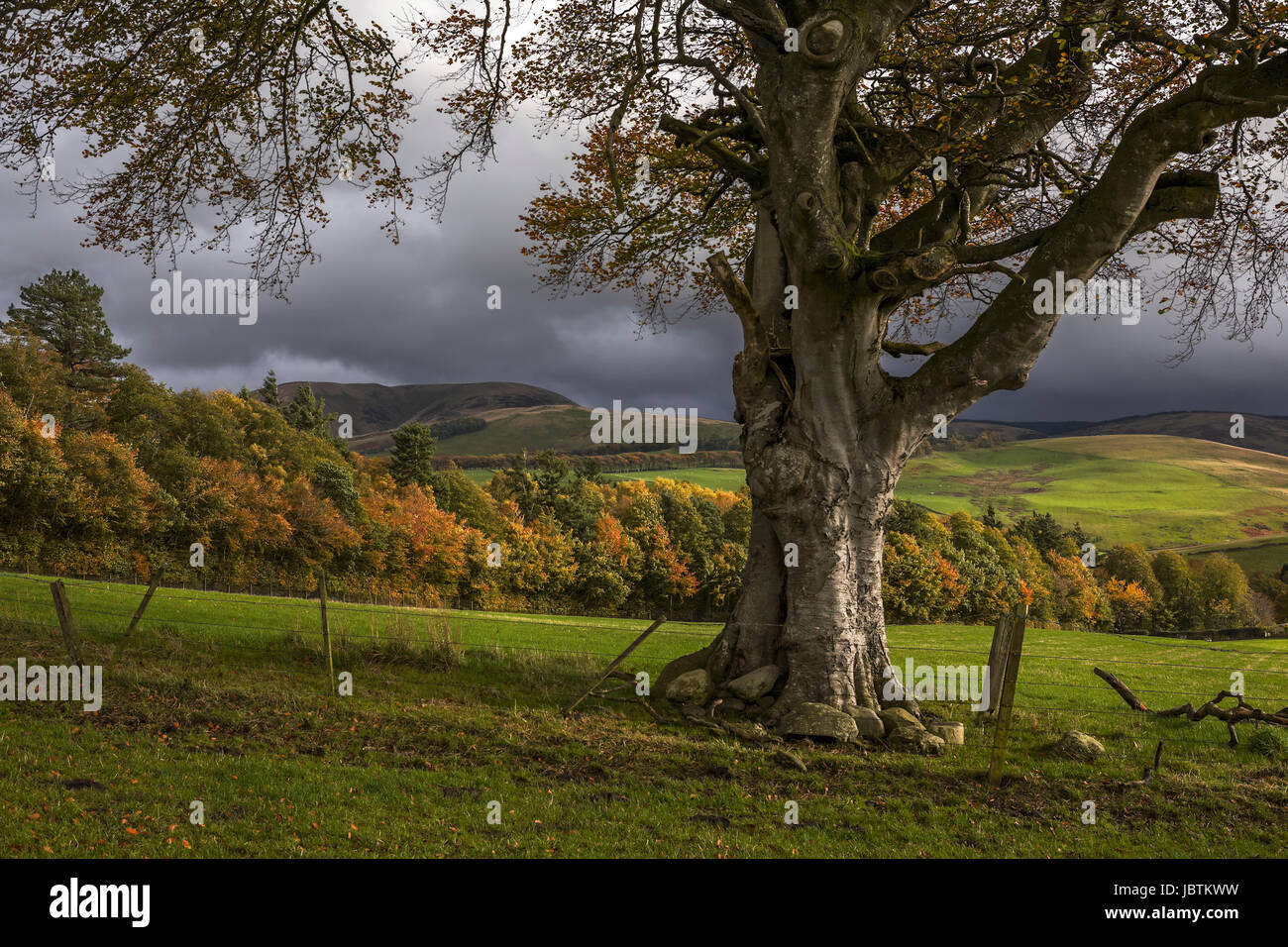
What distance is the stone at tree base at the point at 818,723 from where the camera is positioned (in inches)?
427

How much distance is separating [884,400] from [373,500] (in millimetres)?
59279

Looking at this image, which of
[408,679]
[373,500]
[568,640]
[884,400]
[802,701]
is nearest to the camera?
[802,701]

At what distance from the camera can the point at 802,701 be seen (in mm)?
11539

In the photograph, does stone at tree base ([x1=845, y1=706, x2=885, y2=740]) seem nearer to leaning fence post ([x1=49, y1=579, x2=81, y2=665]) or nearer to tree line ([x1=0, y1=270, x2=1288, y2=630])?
leaning fence post ([x1=49, y1=579, x2=81, y2=665])

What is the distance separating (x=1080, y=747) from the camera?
10742 millimetres

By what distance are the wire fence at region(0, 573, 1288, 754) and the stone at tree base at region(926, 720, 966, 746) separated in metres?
0.16

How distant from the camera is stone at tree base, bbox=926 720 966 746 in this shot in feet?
36.8

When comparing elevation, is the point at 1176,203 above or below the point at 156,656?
above

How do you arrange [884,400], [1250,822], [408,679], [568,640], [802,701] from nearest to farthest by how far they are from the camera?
[1250,822] → [802,701] → [884,400] → [408,679] → [568,640]

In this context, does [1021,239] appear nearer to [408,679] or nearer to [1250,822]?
[1250,822]

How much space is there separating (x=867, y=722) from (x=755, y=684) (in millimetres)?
1762

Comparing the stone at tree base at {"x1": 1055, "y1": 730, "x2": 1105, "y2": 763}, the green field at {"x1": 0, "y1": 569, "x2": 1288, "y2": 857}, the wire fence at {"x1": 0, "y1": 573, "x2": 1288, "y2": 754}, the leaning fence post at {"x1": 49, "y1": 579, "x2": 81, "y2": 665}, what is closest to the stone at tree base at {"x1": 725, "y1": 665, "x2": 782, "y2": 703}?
the wire fence at {"x1": 0, "y1": 573, "x2": 1288, "y2": 754}

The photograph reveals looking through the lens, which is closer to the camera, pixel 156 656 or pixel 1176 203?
pixel 1176 203

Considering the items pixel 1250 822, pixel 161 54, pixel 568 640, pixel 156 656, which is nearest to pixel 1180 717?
pixel 1250 822
